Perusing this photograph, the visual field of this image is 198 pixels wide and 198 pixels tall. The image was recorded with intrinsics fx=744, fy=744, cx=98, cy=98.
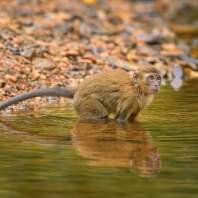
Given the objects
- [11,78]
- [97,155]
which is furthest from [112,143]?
[11,78]

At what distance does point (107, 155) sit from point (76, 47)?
8659mm

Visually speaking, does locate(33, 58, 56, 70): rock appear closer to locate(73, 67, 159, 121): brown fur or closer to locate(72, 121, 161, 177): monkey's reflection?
locate(73, 67, 159, 121): brown fur

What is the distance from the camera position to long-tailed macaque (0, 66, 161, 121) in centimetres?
1006

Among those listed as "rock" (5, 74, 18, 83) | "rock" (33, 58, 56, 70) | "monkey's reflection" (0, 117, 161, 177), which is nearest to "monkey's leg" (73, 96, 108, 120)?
"monkey's reflection" (0, 117, 161, 177)

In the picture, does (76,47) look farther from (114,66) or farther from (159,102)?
(159,102)

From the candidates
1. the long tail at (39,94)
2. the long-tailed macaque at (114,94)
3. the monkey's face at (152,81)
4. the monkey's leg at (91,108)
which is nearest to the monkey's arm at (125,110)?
the long-tailed macaque at (114,94)

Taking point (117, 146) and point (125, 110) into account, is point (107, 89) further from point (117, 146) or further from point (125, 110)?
point (117, 146)

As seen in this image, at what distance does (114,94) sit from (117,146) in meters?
2.11

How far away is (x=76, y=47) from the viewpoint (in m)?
16.0

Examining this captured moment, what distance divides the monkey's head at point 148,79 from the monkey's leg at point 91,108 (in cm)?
58

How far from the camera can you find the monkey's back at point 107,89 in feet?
33.1

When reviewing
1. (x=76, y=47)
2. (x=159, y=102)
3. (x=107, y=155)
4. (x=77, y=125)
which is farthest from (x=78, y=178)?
(x=76, y=47)

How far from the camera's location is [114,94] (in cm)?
1009

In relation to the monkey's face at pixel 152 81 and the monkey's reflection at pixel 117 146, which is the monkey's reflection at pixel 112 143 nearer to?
the monkey's reflection at pixel 117 146
